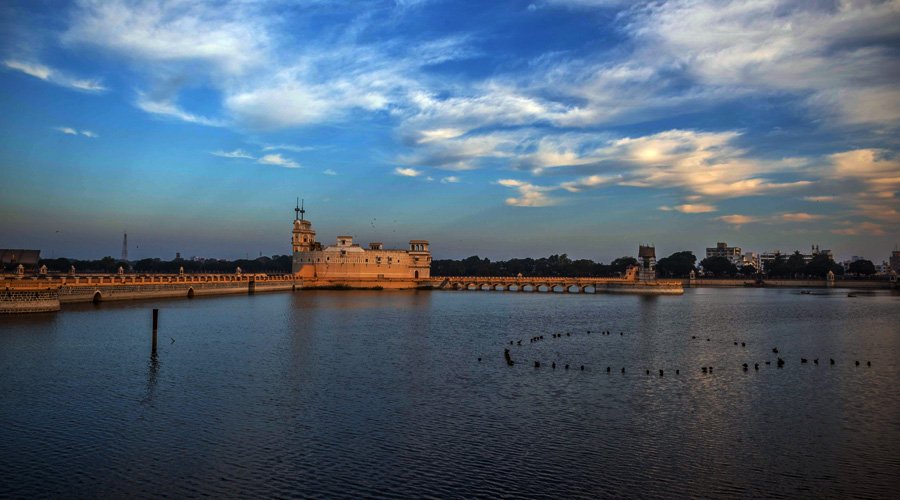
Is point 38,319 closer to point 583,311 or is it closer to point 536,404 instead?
point 536,404

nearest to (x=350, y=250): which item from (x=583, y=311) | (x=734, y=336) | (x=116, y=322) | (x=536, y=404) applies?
(x=583, y=311)

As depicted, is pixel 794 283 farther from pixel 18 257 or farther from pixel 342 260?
pixel 18 257

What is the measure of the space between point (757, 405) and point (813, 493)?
931cm

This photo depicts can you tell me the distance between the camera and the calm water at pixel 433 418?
15141mm

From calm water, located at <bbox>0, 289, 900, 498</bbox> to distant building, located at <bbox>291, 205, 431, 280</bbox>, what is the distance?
7955 cm

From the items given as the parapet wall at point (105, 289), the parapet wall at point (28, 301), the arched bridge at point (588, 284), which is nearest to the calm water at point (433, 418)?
the parapet wall at point (28, 301)

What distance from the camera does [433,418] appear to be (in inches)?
818

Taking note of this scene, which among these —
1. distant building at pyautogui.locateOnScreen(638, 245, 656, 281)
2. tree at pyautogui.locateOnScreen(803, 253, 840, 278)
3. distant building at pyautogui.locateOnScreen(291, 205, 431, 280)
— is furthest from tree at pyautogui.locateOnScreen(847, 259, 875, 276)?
distant building at pyautogui.locateOnScreen(291, 205, 431, 280)

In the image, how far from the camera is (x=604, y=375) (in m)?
29.1

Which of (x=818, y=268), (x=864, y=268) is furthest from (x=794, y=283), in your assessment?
(x=864, y=268)

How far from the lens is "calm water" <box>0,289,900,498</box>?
49.7 ft

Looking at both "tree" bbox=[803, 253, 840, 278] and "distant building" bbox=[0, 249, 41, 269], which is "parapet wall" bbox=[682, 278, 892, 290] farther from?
"distant building" bbox=[0, 249, 41, 269]

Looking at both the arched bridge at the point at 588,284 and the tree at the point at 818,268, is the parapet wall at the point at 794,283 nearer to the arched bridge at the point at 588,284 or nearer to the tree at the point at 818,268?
the tree at the point at 818,268

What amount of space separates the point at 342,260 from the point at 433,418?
4042 inches
